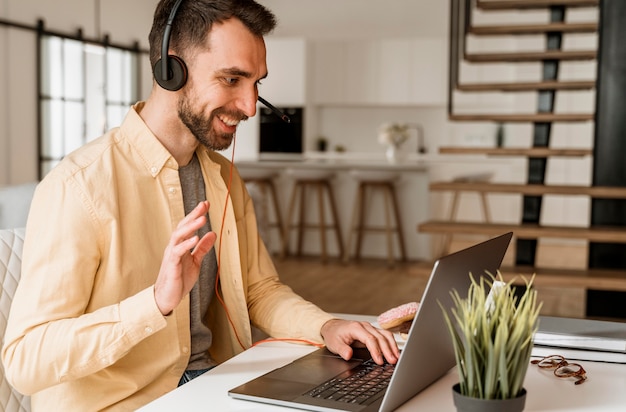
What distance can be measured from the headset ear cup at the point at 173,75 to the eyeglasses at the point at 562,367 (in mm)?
842

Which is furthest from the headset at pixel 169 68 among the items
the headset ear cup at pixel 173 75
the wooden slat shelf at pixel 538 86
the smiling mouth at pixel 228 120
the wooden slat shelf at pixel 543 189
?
the wooden slat shelf at pixel 538 86

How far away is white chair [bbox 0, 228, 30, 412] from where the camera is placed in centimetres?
161

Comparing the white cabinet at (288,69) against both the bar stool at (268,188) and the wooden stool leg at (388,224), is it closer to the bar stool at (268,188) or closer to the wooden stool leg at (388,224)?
the bar stool at (268,188)

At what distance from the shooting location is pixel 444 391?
4.16ft

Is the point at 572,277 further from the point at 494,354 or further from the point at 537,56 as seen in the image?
the point at 494,354

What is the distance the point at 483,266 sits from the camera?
4.16 ft

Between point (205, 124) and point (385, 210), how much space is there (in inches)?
229

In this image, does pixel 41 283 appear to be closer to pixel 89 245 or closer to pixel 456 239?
pixel 89 245

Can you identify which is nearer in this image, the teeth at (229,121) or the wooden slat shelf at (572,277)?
the teeth at (229,121)

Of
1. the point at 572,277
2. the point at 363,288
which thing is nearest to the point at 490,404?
the point at 572,277

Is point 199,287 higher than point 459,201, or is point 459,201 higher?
point 199,287

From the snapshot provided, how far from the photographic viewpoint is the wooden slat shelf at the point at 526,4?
5391 mm

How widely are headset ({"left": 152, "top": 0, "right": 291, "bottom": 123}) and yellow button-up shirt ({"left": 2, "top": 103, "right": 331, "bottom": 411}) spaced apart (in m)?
0.13

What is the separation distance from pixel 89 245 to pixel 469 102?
8.85m
